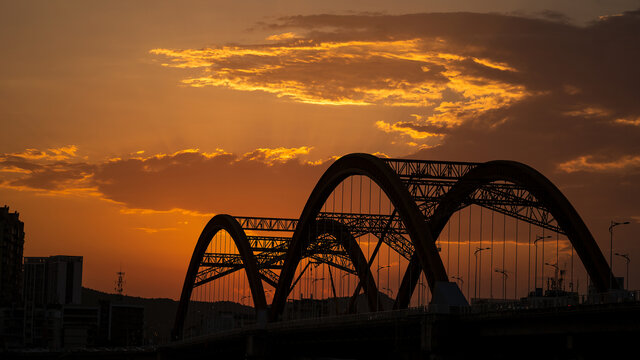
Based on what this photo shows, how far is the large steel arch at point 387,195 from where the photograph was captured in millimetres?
80500

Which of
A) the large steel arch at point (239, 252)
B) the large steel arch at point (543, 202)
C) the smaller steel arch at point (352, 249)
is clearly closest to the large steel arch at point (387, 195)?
the smaller steel arch at point (352, 249)

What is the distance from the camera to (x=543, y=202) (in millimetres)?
87000

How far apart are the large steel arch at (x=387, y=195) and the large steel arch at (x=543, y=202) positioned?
6.52 meters

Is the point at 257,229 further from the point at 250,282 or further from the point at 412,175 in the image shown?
the point at 412,175

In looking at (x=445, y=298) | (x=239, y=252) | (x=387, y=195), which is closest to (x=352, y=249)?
(x=239, y=252)

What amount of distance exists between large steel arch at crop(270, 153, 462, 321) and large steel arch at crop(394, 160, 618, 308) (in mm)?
6519

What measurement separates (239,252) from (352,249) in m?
18.9

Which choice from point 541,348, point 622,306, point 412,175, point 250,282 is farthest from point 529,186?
point 250,282

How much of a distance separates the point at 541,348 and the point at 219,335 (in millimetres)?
68699

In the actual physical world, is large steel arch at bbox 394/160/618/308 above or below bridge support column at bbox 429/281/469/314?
above

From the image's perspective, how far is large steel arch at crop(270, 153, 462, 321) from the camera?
80.5 meters

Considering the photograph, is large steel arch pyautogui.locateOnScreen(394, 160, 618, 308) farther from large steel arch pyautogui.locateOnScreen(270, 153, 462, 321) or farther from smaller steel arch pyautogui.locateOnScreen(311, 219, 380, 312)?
smaller steel arch pyautogui.locateOnScreen(311, 219, 380, 312)

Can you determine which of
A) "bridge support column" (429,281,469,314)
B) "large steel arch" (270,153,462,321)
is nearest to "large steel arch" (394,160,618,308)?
"large steel arch" (270,153,462,321)

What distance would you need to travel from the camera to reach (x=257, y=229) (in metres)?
139
